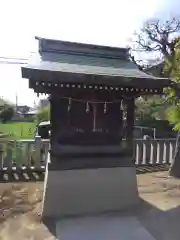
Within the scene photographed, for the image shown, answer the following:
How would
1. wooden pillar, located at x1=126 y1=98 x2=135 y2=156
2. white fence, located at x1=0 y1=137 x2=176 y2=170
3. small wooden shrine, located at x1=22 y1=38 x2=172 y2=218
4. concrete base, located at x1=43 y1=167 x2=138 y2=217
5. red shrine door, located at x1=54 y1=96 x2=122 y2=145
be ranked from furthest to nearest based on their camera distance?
white fence, located at x1=0 y1=137 x2=176 y2=170
wooden pillar, located at x1=126 y1=98 x2=135 y2=156
red shrine door, located at x1=54 y1=96 x2=122 y2=145
concrete base, located at x1=43 y1=167 x2=138 y2=217
small wooden shrine, located at x1=22 y1=38 x2=172 y2=218

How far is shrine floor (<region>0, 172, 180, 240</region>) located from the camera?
5375 mm

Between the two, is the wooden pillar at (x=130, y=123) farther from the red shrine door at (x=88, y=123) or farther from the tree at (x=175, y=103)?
the tree at (x=175, y=103)

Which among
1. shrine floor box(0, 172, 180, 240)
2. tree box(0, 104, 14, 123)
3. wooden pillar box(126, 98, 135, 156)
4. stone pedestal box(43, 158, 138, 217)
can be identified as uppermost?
wooden pillar box(126, 98, 135, 156)

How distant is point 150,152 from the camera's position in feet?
37.1

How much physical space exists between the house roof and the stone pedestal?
194cm

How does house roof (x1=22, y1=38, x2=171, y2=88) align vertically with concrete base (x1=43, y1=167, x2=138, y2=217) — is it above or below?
above

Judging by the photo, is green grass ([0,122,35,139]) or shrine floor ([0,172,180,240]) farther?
green grass ([0,122,35,139])

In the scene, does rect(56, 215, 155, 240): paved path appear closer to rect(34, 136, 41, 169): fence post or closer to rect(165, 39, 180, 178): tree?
rect(165, 39, 180, 178): tree

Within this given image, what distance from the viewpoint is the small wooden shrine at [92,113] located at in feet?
20.1

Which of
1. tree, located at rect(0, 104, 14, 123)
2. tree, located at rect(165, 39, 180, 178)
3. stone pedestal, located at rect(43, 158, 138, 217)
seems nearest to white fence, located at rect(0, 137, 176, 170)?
tree, located at rect(165, 39, 180, 178)

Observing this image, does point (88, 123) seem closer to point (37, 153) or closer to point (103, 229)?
point (103, 229)

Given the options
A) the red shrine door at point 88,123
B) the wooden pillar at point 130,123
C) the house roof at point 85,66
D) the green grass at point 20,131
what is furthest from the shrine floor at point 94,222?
the green grass at point 20,131

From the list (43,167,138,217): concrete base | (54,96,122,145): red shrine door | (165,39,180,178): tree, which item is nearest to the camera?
(43,167,138,217): concrete base

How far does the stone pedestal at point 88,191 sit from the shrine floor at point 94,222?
254mm
